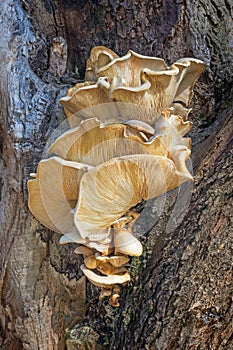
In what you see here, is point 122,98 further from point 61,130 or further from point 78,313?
point 78,313

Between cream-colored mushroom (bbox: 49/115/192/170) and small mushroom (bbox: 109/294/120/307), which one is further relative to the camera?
small mushroom (bbox: 109/294/120/307)

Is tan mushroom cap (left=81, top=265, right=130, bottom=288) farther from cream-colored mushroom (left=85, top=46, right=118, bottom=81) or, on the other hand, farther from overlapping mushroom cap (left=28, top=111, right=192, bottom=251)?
cream-colored mushroom (left=85, top=46, right=118, bottom=81)

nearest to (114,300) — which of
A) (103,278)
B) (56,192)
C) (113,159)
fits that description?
(103,278)

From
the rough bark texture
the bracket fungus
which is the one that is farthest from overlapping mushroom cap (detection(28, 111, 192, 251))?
the rough bark texture

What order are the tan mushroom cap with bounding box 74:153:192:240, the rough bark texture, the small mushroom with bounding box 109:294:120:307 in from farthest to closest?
1. the small mushroom with bounding box 109:294:120:307
2. the rough bark texture
3. the tan mushroom cap with bounding box 74:153:192:240

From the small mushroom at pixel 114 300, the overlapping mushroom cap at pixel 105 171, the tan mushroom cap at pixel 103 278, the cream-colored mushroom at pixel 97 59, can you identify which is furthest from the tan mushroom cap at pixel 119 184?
the cream-colored mushroom at pixel 97 59

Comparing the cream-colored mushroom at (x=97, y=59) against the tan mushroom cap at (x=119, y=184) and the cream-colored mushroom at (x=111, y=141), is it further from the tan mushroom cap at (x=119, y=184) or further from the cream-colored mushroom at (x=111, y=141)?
the tan mushroom cap at (x=119, y=184)

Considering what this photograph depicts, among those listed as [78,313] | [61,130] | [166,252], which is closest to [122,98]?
[61,130]
